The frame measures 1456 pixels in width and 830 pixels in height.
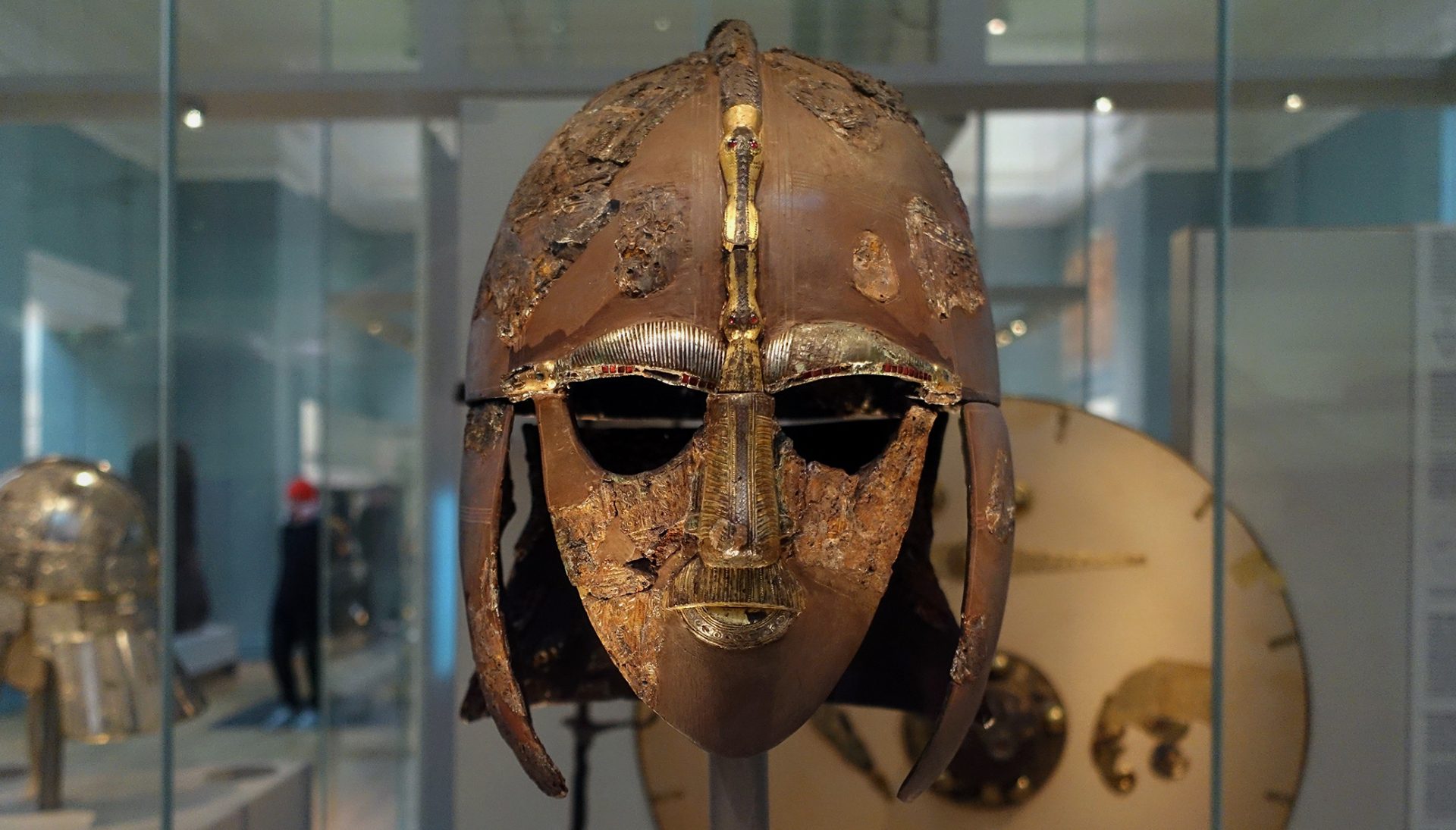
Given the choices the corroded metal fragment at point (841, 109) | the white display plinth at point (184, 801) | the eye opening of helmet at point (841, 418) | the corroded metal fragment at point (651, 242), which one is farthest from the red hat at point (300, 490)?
the corroded metal fragment at point (841, 109)

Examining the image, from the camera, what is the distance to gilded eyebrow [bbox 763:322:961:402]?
124 centimetres

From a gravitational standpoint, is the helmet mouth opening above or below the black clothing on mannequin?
above

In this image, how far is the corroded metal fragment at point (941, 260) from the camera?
4.49ft

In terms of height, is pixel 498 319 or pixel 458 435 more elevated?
pixel 498 319

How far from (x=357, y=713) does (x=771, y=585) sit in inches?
66.2

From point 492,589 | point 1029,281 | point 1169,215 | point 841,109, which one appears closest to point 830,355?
point 841,109

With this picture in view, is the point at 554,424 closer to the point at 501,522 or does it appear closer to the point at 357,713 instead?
the point at 501,522

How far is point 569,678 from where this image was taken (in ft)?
6.08

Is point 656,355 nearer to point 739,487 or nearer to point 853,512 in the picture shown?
point 739,487

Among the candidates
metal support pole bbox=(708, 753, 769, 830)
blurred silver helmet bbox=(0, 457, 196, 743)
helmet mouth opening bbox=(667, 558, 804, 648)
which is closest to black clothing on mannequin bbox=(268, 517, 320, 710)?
blurred silver helmet bbox=(0, 457, 196, 743)

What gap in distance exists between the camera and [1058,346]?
2084 millimetres

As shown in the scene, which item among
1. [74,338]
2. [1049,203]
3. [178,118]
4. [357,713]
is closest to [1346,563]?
[1049,203]

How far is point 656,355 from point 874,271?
27 cm

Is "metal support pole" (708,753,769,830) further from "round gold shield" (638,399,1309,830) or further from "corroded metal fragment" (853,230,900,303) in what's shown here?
"corroded metal fragment" (853,230,900,303)
